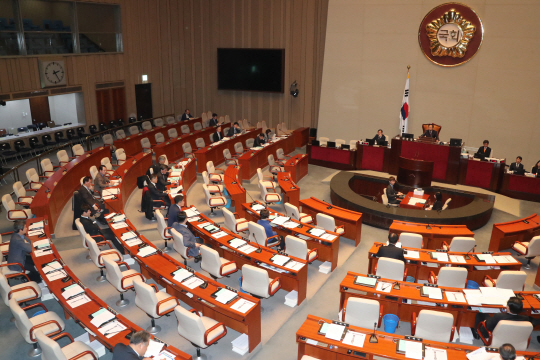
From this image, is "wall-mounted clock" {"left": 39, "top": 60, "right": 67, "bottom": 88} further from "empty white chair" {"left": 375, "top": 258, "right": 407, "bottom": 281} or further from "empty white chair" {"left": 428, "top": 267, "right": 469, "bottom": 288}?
"empty white chair" {"left": 428, "top": 267, "right": 469, "bottom": 288}

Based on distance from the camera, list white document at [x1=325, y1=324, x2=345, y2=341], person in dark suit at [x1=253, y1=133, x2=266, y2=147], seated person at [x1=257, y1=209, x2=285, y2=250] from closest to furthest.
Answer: white document at [x1=325, y1=324, x2=345, y2=341]
seated person at [x1=257, y1=209, x2=285, y2=250]
person in dark suit at [x1=253, y1=133, x2=266, y2=147]

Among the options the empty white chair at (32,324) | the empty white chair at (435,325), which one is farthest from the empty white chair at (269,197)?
the empty white chair at (32,324)

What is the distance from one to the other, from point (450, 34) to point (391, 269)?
10980 mm

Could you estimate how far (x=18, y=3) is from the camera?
15695 millimetres

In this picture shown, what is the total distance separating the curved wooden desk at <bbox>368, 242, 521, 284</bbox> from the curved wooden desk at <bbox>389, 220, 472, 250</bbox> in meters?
1.07

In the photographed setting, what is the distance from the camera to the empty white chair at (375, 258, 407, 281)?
23.8 feet

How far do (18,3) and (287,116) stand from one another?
11913 mm

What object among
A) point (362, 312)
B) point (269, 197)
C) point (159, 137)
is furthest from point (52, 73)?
point (362, 312)

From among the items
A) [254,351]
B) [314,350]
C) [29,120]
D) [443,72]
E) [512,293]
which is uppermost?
[443,72]

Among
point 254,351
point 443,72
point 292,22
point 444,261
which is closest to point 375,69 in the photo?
point 443,72

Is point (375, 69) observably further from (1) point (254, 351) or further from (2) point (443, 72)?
(1) point (254, 351)

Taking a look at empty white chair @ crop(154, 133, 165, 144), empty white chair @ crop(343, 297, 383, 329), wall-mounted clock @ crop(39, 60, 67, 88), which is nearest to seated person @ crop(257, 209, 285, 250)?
empty white chair @ crop(343, 297, 383, 329)

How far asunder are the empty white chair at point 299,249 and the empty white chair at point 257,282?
1.03m

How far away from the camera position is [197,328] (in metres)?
5.72
